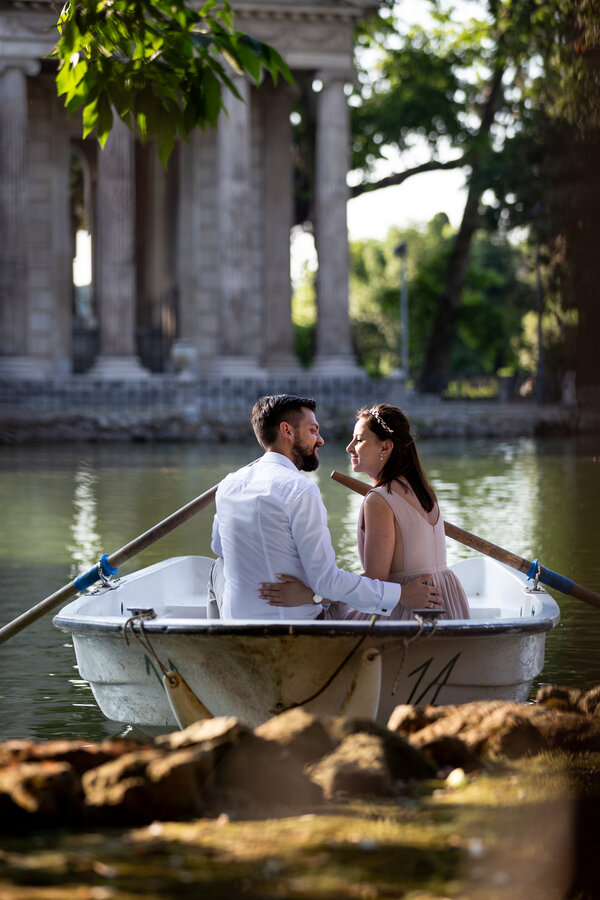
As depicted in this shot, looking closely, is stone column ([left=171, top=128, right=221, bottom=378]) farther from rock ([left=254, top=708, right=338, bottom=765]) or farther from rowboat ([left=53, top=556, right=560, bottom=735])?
rock ([left=254, top=708, right=338, bottom=765])

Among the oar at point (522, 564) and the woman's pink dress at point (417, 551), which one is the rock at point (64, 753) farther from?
the oar at point (522, 564)

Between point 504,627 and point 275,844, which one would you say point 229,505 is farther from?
point 275,844

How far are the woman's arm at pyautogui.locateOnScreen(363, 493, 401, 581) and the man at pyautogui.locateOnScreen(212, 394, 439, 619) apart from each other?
7.9 inches

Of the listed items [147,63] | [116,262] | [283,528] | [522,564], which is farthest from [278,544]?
[116,262]

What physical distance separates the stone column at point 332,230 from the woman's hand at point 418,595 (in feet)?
110

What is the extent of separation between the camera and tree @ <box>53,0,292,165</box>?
614 cm

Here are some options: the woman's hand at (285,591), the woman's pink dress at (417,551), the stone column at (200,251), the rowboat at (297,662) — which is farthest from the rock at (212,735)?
the stone column at (200,251)

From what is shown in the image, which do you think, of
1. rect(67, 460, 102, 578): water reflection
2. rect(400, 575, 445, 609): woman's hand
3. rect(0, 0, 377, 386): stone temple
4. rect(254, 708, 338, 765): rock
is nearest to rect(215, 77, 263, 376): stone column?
rect(0, 0, 377, 386): stone temple

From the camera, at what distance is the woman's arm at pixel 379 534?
22.5 feet

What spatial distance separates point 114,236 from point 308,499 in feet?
110

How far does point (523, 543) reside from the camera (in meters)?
15.3

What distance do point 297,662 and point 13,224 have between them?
1358 inches

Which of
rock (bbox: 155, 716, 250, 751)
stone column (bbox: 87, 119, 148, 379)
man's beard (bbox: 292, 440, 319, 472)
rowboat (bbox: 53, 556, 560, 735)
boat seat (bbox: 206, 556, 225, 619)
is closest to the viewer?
rock (bbox: 155, 716, 250, 751)

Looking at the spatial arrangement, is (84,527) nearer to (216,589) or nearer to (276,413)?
(216,589)
